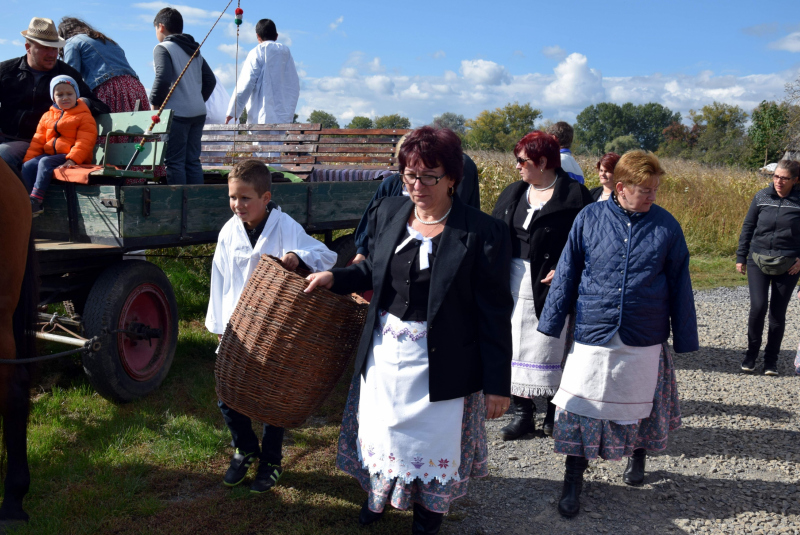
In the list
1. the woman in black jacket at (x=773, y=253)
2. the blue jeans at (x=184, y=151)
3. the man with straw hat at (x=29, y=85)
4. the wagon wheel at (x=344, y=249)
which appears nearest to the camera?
the man with straw hat at (x=29, y=85)

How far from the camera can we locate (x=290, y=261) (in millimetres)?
2885

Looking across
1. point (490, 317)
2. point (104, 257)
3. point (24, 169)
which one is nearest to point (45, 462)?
point (104, 257)

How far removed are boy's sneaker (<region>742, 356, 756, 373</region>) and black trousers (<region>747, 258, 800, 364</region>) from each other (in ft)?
0.12

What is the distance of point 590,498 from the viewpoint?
344 centimetres

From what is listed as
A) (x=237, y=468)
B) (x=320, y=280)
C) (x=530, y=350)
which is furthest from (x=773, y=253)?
(x=237, y=468)

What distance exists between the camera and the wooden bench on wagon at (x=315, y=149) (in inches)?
263

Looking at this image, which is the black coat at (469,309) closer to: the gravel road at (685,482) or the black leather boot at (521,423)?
the gravel road at (685,482)

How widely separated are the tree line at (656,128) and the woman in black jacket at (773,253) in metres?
2.11

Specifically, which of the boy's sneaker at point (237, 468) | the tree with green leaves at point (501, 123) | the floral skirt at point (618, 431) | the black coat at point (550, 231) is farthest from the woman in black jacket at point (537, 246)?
the tree with green leaves at point (501, 123)

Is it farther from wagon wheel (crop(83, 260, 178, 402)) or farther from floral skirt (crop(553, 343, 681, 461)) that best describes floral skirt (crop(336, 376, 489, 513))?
wagon wheel (crop(83, 260, 178, 402))

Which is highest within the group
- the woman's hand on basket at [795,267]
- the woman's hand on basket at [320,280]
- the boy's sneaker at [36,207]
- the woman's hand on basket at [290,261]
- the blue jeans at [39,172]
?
the blue jeans at [39,172]

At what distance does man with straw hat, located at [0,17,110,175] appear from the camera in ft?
14.9

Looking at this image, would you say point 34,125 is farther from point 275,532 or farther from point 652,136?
point 652,136

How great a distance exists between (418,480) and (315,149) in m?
4.79
